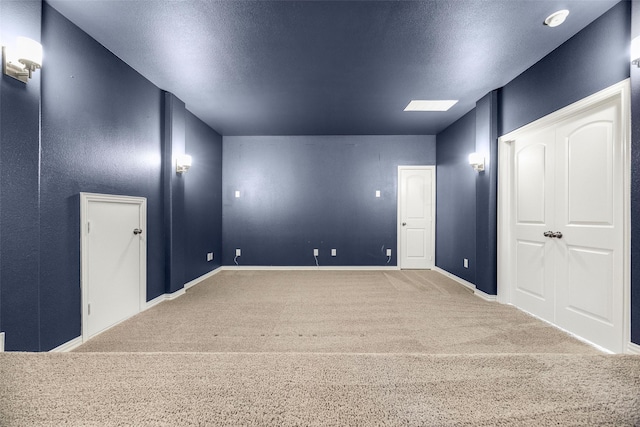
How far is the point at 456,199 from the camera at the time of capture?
185 inches

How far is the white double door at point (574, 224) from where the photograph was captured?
2139 millimetres

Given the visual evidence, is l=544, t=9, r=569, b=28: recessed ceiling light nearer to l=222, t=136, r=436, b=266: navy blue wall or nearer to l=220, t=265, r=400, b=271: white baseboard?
l=222, t=136, r=436, b=266: navy blue wall

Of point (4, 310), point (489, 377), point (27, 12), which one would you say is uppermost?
point (27, 12)

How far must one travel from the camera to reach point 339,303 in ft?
11.3

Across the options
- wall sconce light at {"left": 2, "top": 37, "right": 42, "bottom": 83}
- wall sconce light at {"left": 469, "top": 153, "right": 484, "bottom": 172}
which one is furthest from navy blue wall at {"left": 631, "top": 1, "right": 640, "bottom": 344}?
wall sconce light at {"left": 2, "top": 37, "right": 42, "bottom": 83}

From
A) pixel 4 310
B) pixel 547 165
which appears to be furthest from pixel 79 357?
pixel 547 165

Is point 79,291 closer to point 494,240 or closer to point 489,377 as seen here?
point 489,377

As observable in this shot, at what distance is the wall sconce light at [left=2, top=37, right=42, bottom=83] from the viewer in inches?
67.1

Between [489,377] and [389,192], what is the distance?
4.89 m

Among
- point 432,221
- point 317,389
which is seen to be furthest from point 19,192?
point 432,221

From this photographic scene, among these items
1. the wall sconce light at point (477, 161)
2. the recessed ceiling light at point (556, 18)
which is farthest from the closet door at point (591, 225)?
the wall sconce light at point (477, 161)

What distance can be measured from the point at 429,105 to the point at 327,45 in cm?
211

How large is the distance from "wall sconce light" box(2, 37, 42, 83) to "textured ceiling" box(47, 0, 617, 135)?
617mm

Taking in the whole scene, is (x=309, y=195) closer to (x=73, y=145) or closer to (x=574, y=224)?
(x=73, y=145)
